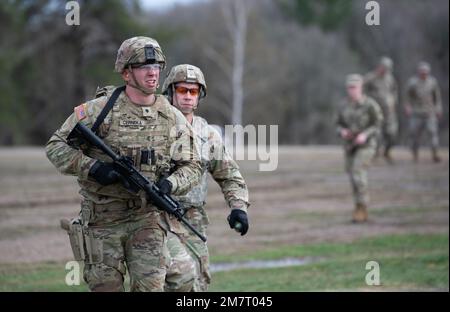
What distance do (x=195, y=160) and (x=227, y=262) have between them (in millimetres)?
5601

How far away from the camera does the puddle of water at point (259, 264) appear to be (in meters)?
11.8

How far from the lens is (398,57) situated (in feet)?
167

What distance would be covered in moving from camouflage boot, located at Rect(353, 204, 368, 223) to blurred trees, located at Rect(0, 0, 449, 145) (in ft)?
78.9

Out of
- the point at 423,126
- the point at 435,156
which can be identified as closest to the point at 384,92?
the point at 423,126

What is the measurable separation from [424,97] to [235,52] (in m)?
25.6

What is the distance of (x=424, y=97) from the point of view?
862 inches

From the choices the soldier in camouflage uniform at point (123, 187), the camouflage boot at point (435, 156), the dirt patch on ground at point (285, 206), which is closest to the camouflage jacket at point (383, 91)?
the camouflage boot at point (435, 156)

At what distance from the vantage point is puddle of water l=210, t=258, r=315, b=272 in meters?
11.8

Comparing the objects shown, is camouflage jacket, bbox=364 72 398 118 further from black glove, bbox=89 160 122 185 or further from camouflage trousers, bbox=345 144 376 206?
black glove, bbox=89 160 122 185

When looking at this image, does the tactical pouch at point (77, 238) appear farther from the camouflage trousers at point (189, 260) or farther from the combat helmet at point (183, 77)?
the combat helmet at point (183, 77)

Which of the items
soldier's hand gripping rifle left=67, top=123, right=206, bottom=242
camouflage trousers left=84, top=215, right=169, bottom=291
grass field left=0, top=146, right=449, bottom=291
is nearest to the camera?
soldier's hand gripping rifle left=67, top=123, right=206, bottom=242

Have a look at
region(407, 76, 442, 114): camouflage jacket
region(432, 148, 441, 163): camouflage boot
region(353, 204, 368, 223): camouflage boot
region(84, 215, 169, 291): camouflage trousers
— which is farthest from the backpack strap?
region(432, 148, 441, 163): camouflage boot

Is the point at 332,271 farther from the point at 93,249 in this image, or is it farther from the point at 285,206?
the point at 285,206

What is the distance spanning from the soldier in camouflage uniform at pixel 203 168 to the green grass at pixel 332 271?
250cm
